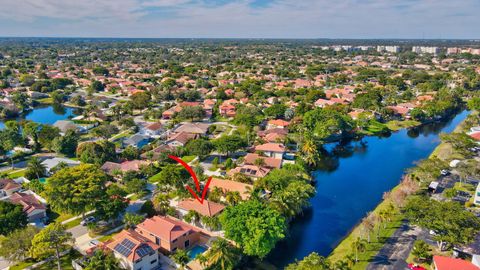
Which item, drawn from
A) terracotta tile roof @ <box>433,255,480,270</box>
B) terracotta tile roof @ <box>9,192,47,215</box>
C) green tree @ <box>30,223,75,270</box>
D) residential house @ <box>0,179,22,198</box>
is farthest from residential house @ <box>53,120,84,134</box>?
terracotta tile roof @ <box>433,255,480,270</box>

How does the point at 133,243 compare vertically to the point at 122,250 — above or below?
above

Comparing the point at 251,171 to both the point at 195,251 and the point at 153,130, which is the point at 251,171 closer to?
the point at 195,251

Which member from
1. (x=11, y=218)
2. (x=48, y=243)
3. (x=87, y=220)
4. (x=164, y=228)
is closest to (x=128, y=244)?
(x=164, y=228)

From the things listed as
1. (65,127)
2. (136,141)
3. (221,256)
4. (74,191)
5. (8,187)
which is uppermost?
(74,191)

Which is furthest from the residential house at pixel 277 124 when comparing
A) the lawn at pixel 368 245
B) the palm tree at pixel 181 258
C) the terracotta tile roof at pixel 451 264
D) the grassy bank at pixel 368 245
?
the palm tree at pixel 181 258

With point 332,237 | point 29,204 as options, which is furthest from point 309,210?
point 29,204

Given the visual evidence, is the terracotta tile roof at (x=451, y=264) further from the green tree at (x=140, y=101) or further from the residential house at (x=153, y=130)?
the green tree at (x=140, y=101)

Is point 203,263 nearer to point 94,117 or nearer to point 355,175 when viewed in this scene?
point 355,175
